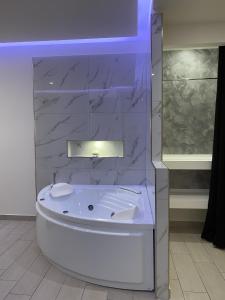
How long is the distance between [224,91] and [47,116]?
2303 mm

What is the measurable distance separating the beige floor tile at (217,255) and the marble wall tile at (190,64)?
2182 millimetres

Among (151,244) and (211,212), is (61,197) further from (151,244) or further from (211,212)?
(211,212)

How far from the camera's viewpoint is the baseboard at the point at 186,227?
3.67 metres

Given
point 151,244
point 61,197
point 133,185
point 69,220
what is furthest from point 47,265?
point 133,185

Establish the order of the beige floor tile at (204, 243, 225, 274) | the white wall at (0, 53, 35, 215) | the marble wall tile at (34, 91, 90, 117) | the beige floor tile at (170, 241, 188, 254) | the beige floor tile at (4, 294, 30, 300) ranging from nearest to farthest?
the beige floor tile at (4, 294, 30, 300)
the beige floor tile at (204, 243, 225, 274)
the beige floor tile at (170, 241, 188, 254)
the marble wall tile at (34, 91, 90, 117)
the white wall at (0, 53, 35, 215)

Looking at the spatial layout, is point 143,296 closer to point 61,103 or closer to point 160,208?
point 160,208

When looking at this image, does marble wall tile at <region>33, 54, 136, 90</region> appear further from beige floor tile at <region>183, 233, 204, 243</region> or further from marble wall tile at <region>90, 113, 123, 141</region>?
beige floor tile at <region>183, 233, 204, 243</region>

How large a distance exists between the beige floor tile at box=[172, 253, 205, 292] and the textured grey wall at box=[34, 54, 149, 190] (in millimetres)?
1172

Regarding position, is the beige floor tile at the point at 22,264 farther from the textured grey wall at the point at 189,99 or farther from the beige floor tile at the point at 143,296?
the textured grey wall at the point at 189,99

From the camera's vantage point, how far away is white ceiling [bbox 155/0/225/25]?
2461 mm

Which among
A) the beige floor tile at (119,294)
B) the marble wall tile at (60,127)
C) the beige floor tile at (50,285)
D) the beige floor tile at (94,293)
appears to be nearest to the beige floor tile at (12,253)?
the beige floor tile at (50,285)

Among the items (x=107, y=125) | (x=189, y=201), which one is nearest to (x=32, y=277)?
(x=189, y=201)

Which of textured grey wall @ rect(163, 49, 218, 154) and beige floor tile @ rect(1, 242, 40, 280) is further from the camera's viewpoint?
textured grey wall @ rect(163, 49, 218, 154)

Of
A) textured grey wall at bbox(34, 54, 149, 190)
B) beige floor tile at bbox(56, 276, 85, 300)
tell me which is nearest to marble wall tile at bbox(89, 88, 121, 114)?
textured grey wall at bbox(34, 54, 149, 190)
